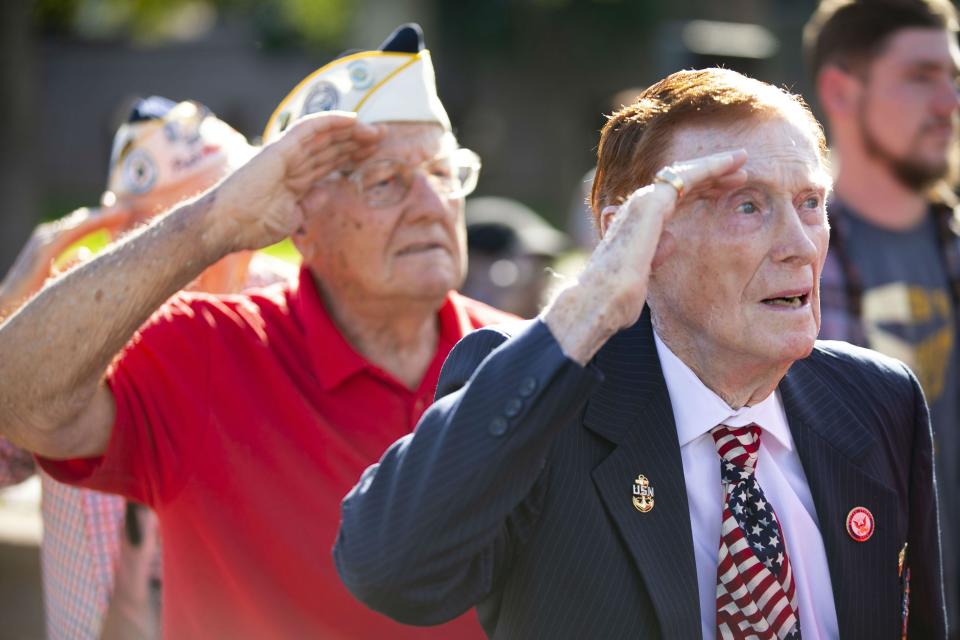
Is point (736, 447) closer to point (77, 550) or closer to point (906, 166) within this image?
point (77, 550)

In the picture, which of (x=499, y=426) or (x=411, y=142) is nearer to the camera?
(x=499, y=426)


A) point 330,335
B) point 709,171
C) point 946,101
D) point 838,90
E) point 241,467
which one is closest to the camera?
point 709,171

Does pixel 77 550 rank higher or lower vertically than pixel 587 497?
lower

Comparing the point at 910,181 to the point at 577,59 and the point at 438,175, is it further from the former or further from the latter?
the point at 577,59

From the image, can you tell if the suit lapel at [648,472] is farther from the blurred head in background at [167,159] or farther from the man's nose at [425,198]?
the blurred head in background at [167,159]

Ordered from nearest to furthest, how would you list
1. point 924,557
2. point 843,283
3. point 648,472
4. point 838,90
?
point 648,472 → point 924,557 → point 843,283 → point 838,90

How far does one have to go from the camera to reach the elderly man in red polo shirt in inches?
107

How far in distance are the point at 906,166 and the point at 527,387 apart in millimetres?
2952

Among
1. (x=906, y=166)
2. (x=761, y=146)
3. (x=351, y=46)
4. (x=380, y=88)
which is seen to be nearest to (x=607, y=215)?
(x=761, y=146)

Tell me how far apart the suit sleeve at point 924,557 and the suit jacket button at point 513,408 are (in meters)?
1.03

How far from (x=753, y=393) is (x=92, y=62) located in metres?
43.0

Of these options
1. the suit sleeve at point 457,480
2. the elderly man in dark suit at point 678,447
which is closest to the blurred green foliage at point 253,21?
the elderly man in dark suit at point 678,447

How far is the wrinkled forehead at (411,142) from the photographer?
3215 millimetres

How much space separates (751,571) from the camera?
2.19 metres
